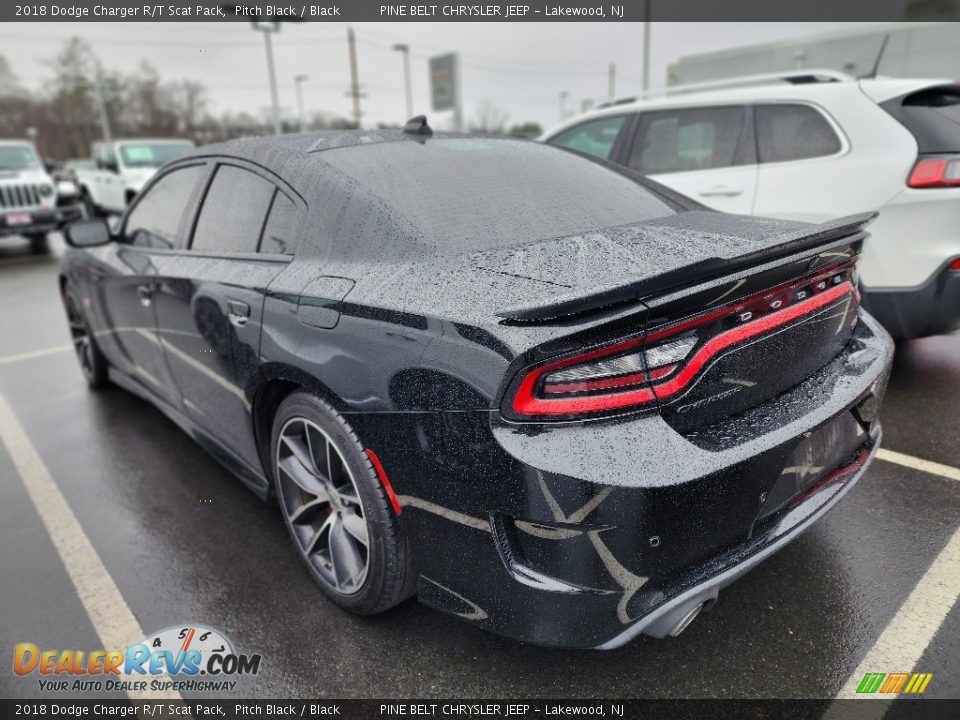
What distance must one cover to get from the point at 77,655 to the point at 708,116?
14.9 feet

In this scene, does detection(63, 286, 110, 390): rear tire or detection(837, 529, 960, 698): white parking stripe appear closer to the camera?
detection(837, 529, 960, 698): white parking stripe

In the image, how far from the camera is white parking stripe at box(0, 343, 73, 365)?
5422 mm

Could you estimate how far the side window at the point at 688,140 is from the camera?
14.0ft

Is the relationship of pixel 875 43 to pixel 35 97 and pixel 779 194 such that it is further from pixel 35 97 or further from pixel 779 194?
pixel 35 97

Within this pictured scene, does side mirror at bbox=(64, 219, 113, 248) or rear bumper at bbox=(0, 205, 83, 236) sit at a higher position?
side mirror at bbox=(64, 219, 113, 248)

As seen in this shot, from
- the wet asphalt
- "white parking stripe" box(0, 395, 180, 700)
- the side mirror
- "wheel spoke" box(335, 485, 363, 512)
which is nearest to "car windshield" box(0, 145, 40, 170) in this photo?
the side mirror

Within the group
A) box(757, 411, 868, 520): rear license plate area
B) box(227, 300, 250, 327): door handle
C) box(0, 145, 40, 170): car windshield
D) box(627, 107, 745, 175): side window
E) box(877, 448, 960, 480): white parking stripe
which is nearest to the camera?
box(757, 411, 868, 520): rear license plate area

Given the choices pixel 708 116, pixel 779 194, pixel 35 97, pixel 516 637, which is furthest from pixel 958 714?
pixel 35 97

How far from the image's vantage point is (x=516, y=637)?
1.61 meters

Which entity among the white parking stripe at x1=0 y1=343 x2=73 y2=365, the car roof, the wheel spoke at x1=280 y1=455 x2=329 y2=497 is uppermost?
the car roof

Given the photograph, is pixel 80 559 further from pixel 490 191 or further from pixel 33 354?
pixel 33 354

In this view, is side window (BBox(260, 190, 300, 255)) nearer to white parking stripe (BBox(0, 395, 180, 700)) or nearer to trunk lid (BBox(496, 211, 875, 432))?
trunk lid (BBox(496, 211, 875, 432))

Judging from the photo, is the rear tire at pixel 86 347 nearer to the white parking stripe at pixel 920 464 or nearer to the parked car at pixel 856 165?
the parked car at pixel 856 165

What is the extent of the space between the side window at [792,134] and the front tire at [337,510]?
10.9ft
